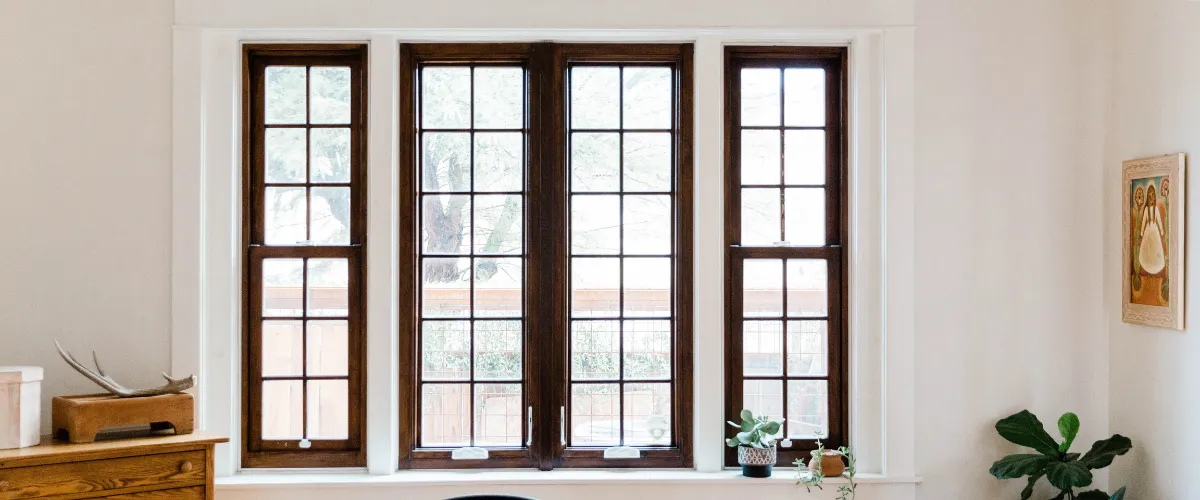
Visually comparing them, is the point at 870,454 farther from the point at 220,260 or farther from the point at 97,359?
the point at 97,359

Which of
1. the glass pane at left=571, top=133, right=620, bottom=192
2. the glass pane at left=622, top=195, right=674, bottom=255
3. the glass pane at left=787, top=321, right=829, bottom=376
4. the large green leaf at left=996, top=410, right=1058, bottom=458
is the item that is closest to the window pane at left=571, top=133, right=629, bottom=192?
the glass pane at left=571, top=133, right=620, bottom=192

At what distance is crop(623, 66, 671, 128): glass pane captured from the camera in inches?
156

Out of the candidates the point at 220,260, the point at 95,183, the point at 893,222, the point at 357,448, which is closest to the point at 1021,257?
the point at 893,222

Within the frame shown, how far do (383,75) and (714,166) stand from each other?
1541 mm

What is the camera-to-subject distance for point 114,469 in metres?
3.15

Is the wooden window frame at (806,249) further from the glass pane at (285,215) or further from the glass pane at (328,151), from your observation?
the glass pane at (285,215)

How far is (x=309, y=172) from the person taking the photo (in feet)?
12.8

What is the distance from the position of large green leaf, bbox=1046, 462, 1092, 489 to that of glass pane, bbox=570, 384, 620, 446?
6.07ft

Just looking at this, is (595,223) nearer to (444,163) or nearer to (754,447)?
(444,163)

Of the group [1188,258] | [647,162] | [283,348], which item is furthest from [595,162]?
[1188,258]

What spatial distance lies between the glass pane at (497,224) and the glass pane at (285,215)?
0.80 metres

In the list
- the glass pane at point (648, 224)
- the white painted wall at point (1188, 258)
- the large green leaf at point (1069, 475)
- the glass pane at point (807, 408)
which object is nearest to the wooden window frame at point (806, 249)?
the glass pane at point (807, 408)

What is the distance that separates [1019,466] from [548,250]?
223cm

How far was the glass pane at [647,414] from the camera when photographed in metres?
3.97
